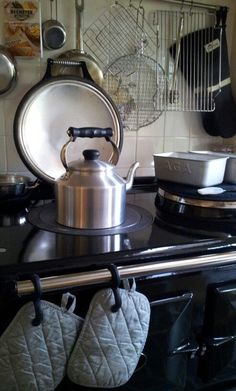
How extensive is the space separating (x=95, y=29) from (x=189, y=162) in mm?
578

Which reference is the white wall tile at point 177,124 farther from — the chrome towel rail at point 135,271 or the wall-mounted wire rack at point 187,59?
the chrome towel rail at point 135,271

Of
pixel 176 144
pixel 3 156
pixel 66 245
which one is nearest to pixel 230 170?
pixel 176 144

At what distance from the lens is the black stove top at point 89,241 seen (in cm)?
76

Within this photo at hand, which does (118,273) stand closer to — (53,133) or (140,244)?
(140,244)

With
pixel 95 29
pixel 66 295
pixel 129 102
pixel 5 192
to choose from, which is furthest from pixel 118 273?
pixel 95 29

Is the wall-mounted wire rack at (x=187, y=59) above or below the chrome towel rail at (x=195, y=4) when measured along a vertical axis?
below

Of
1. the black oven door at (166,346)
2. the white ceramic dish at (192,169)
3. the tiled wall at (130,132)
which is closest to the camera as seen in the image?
the black oven door at (166,346)

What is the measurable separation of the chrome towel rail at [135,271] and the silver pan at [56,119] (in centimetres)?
55

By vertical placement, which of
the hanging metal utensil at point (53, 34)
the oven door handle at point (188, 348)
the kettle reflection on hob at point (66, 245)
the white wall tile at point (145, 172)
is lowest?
the oven door handle at point (188, 348)

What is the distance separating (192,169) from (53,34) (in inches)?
25.4

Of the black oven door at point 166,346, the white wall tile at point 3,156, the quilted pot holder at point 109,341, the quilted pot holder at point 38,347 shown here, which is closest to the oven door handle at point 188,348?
the black oven door at point 166,346

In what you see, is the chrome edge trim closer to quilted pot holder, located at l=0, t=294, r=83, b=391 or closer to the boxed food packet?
quilted pot holder, located at l=0, t=294, r=83, b=391

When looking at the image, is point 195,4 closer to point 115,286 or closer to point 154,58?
point 154,58

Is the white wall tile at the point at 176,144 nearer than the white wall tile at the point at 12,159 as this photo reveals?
No
